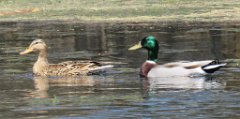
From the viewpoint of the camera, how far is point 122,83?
15.0m

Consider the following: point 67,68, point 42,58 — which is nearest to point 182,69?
point 67,68

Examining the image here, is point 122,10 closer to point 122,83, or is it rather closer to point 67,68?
point 67,68

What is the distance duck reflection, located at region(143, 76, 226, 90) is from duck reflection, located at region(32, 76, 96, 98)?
1085 mm

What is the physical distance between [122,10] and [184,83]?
78.6ft

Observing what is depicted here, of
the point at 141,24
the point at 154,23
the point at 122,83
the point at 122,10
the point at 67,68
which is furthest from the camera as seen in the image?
the point at 122,10

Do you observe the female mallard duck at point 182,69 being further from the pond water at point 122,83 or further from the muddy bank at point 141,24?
the muddy bank at point 141,24

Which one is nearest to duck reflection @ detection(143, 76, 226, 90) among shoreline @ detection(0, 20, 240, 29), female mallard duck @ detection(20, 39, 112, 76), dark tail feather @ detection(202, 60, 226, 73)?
dark tail feather @ detection(202, 60, 226, 73)

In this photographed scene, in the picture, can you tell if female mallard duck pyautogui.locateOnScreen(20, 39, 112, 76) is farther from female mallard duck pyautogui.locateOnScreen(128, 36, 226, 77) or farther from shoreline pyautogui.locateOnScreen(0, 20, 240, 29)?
shoreline pyautogui.locateOnScreen(0, 20, 240, 29)

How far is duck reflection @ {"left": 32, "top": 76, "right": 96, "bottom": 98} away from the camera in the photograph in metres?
Answer: 14.6

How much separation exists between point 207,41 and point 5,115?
13100mm

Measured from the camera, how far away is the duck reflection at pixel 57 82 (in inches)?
576

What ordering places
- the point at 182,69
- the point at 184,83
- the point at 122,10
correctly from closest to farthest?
the point at 184,83 → the point at 182,69 → the point at 122,10

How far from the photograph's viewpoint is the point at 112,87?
14.5 metres

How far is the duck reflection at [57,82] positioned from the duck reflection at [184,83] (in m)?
1.08
